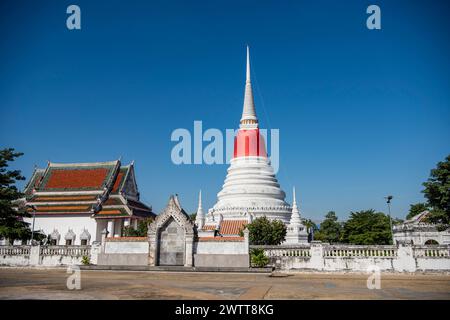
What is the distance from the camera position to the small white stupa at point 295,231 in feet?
Result: 139

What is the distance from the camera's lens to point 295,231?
141 feet

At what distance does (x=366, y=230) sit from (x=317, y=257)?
19792mm

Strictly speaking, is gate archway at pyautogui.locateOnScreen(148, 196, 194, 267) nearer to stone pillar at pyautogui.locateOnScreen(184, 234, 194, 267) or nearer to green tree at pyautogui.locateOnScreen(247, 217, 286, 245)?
stone pillar at pyautogui.locateOnScreen(184, 234, 194, 267)

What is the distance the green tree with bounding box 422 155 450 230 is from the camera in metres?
24.3

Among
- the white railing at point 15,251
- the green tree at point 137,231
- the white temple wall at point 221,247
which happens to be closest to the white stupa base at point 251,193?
the green tree at point 137,231

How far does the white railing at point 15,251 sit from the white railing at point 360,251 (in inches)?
777

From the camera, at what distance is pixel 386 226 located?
1547 inches

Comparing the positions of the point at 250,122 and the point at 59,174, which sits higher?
the point at 250,122

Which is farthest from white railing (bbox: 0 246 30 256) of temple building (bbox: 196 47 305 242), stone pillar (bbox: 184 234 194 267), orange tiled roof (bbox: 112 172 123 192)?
temple building (bbox: 196 47 305 242)
